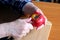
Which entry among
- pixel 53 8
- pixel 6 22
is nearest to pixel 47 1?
pixel 53 8

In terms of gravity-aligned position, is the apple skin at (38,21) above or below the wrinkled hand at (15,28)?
above

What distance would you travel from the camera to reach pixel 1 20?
693mm

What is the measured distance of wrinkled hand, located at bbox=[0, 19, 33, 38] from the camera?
0.69 m

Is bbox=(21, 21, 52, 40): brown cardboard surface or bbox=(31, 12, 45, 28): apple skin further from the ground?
bbox=(31, 12, 45, 28): apple skin

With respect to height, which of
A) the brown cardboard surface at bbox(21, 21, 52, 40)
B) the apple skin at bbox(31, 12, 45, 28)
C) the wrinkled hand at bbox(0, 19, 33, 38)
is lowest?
the brown cardboard surface at bbox(21, 21, 52, 40)

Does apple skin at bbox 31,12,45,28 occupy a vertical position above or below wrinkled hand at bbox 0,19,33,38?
above

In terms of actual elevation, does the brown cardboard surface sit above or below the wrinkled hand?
below

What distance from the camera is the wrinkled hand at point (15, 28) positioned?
685 mm

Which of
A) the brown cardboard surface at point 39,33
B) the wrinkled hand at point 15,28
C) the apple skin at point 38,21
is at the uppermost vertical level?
the apple skin at point 38,21

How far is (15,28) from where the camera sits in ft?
2.27

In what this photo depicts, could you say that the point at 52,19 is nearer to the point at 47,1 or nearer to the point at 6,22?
the point at 47,1

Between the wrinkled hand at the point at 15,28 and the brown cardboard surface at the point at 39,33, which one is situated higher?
the wrinkled hand at the point at 15,28

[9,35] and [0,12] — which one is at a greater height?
[0,12]

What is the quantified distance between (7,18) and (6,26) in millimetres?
37
